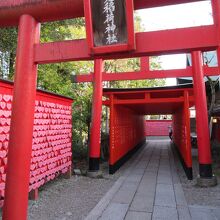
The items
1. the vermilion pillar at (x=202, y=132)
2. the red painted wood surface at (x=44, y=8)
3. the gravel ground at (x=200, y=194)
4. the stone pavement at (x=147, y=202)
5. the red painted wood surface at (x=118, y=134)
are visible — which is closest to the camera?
the red painted wood surface at (x=44, y=8)

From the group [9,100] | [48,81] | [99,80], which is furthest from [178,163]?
[9,100]

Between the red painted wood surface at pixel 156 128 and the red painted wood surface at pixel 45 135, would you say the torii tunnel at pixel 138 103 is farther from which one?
the red painted wood surface at pixel 156 128

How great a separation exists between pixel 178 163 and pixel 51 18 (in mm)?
9649

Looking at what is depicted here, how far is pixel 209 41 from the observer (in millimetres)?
3398

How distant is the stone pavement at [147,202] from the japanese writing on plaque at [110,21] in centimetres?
315

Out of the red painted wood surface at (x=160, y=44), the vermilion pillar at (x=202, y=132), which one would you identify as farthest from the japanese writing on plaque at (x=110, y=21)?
the vermilion pillar at (x=202, y=132)

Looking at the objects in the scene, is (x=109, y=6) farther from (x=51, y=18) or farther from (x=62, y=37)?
(x=62, y=37)

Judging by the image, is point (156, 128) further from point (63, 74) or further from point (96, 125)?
point (96, 125)

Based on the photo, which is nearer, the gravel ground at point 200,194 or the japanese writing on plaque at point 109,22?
the japanese writing on plaque at point 109,22

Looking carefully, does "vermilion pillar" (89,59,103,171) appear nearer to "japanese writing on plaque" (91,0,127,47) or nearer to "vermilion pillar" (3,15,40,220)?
"vermilion pillar" (3,15,40,220)

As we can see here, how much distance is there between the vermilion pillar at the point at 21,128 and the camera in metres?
3.68

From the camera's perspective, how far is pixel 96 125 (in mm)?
9000

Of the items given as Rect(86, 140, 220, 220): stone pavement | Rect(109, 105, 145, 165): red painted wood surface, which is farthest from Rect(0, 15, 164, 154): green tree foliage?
Rect(86, 140, 220, 220): stone pavement

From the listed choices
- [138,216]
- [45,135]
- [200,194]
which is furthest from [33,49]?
[200,194]
